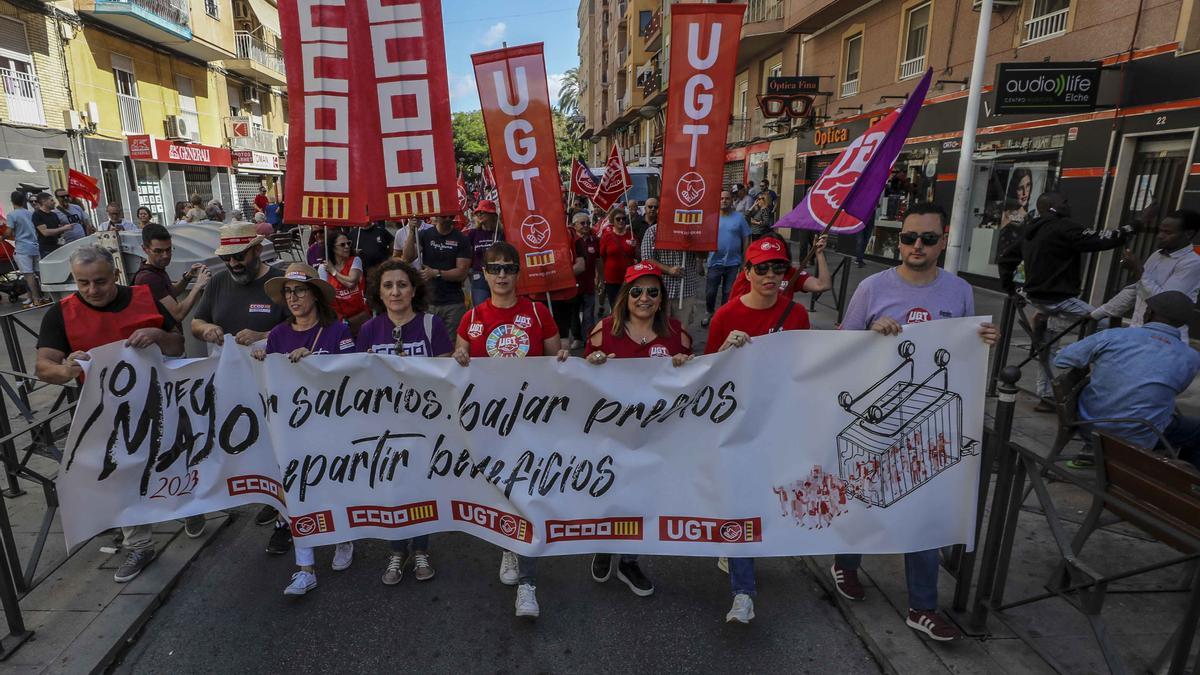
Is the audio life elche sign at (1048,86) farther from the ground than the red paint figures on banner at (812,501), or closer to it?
farther from the ground

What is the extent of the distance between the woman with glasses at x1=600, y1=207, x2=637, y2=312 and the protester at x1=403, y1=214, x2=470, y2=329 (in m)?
1.88

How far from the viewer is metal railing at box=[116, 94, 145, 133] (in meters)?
21.6

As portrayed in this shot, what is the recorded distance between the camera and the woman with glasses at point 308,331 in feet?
11.5

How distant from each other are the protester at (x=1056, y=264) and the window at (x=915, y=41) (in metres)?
9.60

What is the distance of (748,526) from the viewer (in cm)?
306

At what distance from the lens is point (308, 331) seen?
3646mm

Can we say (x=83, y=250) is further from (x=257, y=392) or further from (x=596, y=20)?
(x=596, y=20)

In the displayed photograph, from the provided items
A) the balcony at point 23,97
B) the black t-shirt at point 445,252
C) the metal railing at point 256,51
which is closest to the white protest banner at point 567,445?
the black t-shirt at point 445,252

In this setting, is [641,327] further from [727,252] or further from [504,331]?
[727,252]

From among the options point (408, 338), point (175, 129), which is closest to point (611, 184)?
point (408, 338)

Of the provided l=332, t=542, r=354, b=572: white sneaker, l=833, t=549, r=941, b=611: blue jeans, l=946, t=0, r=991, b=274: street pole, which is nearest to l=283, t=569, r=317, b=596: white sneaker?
l=332, t=542, r=354, b=572: white sneaker

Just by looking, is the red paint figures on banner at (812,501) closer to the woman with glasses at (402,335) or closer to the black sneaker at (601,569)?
the black sneaker at (601,569)

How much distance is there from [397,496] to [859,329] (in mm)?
2526

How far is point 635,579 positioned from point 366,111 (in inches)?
136
